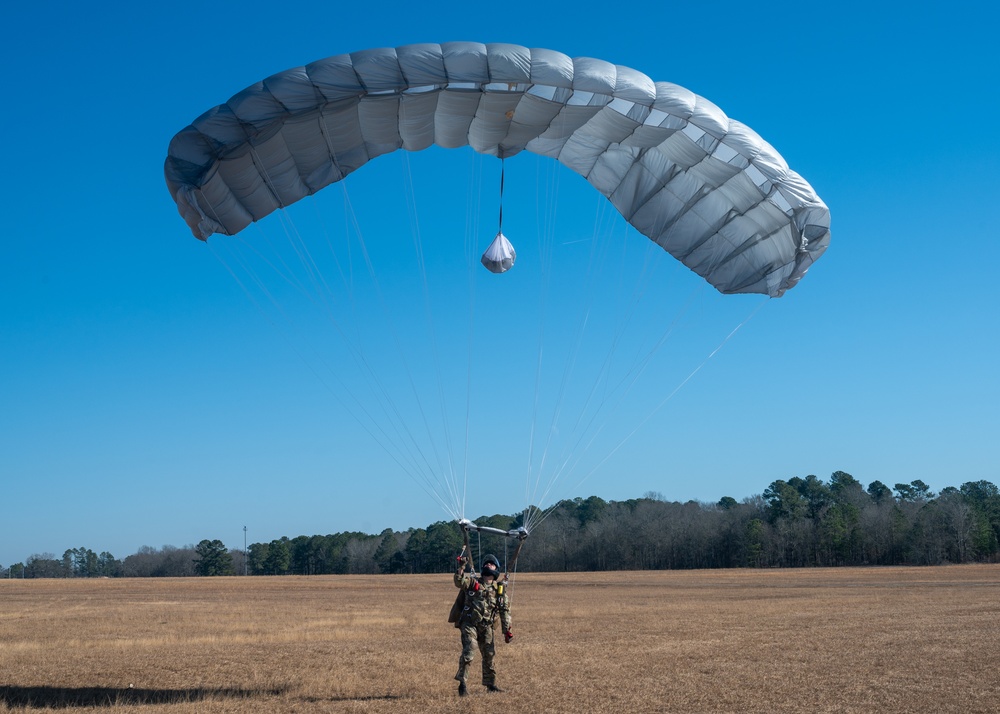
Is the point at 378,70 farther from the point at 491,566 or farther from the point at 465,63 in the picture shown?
the point at 491,566

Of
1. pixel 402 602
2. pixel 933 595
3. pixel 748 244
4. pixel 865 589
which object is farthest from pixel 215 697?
pixel 865 589

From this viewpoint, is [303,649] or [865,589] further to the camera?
[865,589]

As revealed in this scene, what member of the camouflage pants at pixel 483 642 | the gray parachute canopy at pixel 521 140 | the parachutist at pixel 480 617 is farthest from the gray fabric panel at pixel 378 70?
the camouflage pants at pixel 483 642

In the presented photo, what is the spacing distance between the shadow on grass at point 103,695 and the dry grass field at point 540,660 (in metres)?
0.03

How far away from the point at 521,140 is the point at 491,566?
19.2 feet

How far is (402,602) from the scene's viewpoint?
99.6 ft

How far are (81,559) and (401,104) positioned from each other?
18715cm

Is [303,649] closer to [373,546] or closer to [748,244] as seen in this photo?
[748,244]

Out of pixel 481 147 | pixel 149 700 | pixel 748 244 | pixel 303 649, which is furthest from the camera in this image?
pixel 303 649

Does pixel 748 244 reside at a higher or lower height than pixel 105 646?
higher

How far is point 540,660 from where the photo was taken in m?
13.7

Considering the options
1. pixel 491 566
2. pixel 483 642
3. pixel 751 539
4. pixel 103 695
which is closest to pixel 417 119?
pixel 491 566

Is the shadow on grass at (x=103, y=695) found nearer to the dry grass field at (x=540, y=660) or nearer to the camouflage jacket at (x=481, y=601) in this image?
the dry grass field at (x=540, y=660)

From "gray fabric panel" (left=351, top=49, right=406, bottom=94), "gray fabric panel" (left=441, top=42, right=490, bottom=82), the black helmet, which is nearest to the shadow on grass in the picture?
the black helmet
